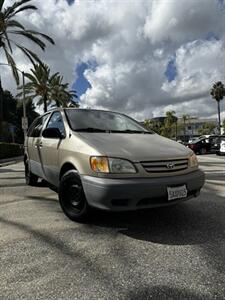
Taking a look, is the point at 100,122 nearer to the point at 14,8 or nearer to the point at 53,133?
the point at 53,133

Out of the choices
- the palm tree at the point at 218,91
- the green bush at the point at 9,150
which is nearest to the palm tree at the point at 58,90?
the green bush at the point at 9,150

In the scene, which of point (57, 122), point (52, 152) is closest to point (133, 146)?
point (52, 152)

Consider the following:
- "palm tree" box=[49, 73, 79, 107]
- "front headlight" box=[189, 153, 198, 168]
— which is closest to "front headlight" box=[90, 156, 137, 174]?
"front headlight" box=[189, 153, 198, 168]

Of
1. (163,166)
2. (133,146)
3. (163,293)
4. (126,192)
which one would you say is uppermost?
(133,146)

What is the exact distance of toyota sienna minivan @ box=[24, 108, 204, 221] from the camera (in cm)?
397

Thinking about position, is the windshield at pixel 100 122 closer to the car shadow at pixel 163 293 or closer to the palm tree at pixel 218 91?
the car shadow at pixel 163 293

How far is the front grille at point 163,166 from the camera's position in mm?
4125

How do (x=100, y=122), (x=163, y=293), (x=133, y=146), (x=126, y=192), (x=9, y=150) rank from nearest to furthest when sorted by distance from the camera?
(x=163, y=293) → (x=126, y=192) → (x=133, y=146) → (x=100, y=122) → (x=9, y=150)

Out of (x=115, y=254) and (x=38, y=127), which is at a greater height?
(x=38, y=127)

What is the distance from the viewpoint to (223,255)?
3.42 metres

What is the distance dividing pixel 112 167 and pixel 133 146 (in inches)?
19.8

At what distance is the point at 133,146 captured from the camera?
4398 mm

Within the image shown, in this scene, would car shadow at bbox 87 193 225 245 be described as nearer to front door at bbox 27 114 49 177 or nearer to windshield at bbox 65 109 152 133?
windshield at bbox 65 109 152 133

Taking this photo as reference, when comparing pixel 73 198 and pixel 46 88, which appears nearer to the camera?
pixel 73 198
